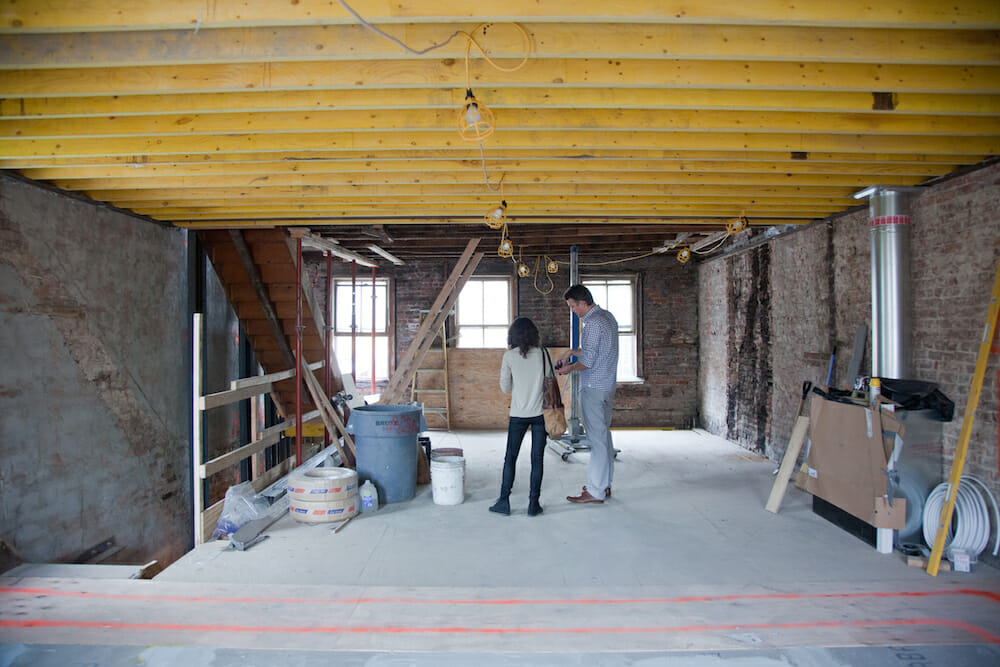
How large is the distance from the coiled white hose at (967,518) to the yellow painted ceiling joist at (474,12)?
2904 mm

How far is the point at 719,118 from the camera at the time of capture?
11.0ft

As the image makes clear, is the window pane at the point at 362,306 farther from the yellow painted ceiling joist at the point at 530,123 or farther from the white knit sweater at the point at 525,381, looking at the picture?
the yellow painted ceiling joist at the point at 530,123

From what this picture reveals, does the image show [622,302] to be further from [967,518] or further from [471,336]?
[967,518]

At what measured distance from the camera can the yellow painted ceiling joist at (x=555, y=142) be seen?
3.61 meters

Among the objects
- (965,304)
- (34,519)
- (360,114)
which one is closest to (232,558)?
(34,519)

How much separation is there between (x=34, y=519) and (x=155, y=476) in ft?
4.58

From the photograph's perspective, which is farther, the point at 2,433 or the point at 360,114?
the point at 2,433

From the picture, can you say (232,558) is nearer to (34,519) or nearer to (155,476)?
(34,519)

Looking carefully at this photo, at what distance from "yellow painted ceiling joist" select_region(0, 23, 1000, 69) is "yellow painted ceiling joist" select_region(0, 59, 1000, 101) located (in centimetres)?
21

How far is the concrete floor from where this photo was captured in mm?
2658

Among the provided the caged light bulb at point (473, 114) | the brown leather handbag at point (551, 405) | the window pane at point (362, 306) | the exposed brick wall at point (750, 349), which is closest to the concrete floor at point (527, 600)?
the brown leather handbag at point (551, 405)

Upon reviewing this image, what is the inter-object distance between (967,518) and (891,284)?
1677 millimetres

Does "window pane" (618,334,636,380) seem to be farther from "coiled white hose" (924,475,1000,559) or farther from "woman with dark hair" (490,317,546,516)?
"coiled white hose" (924,475,1000,559)

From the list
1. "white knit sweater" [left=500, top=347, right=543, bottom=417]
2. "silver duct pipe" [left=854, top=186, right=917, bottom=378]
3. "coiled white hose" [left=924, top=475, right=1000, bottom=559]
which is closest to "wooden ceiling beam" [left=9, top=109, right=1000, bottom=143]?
"silver duct pipe" [left=854, top=186, right=917, bottom=378]
